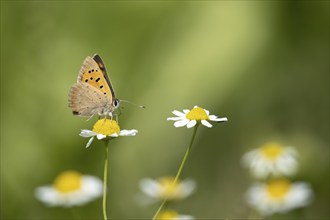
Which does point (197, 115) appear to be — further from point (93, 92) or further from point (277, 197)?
point (277, 197)

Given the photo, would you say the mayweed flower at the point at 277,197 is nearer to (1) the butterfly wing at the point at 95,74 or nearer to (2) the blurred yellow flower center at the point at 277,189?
(2) the blurred yellow flower center at the point at 277,189

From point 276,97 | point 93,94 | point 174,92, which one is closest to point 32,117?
point 174,92

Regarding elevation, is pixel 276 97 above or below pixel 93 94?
above

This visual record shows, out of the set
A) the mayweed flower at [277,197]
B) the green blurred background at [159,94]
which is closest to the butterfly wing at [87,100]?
the mayweed flower at [277,197]

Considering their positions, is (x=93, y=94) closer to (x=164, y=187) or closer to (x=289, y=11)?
(x=164, y=187)

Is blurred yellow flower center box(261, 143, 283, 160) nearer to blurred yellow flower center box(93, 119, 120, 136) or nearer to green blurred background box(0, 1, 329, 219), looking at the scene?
green blurred background box(0, 1, 329, 219)

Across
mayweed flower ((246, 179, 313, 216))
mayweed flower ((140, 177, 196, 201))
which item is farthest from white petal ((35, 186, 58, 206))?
mayweed flower ((246, 179, 313, 216))
